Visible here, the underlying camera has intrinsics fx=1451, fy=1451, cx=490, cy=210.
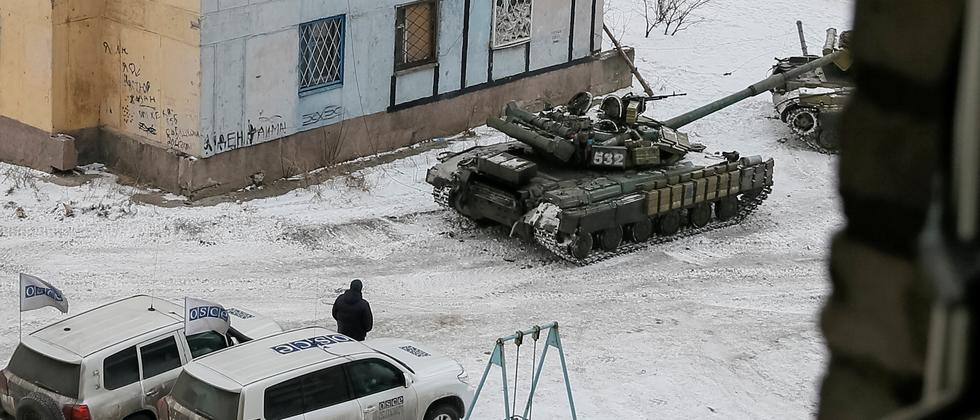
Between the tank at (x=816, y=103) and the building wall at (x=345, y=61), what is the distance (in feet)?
14.1

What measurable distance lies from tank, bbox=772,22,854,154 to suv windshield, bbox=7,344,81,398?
15339 millimetres

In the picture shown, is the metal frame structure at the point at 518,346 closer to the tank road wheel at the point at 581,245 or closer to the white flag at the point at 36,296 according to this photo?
the white flag at the point at 36,296

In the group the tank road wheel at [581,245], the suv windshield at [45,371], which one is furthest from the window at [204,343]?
the tank road wheel at [581,245]

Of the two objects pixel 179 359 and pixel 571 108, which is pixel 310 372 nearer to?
pixel 179 359

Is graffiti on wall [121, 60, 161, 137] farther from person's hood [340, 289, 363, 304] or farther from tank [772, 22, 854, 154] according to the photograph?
tank [772, 22, 854, 154]

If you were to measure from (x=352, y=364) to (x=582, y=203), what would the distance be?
22.3 ft

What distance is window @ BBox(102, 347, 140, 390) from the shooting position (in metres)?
12.9

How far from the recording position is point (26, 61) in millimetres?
21688

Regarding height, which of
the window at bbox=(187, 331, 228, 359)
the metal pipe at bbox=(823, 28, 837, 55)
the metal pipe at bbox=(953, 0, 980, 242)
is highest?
the metal pipe at bbox=(953, 0, 980, 242)

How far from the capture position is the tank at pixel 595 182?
1920cm

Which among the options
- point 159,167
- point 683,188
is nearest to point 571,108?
point 683,188

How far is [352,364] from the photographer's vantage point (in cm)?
1288

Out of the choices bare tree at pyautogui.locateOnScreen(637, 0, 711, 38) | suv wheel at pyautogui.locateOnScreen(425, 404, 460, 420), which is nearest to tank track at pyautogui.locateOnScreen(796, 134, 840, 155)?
bare tree at pyautogui.locateOnScreen(637, 0, 711, 38)

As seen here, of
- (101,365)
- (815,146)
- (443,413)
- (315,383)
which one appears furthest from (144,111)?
(815,146)
